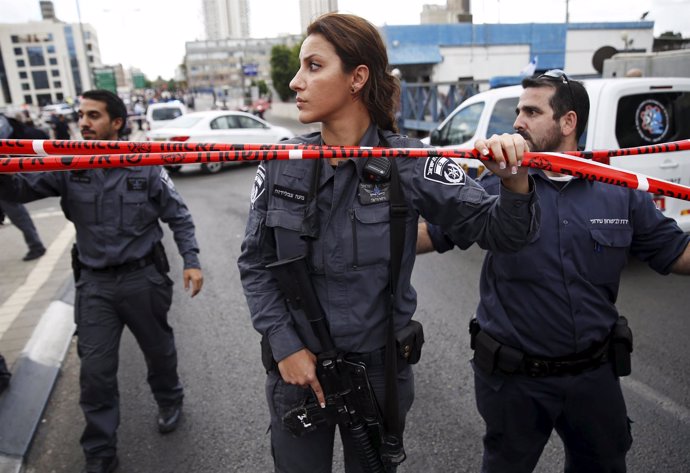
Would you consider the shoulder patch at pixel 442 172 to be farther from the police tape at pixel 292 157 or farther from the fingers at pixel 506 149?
the fingers at pixel 506 149

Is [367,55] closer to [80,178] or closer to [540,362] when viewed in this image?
[540,362]

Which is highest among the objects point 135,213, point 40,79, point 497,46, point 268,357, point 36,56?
point 36,56

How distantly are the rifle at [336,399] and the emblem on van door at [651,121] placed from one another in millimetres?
4434

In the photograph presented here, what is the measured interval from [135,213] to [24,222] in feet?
16.5

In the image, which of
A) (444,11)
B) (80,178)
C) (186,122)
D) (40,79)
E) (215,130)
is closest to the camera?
(80,178)

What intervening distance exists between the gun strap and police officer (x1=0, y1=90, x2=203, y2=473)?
67.2 inches

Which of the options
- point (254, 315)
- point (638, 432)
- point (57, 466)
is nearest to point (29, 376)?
point (57, 466)

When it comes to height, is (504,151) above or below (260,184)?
above

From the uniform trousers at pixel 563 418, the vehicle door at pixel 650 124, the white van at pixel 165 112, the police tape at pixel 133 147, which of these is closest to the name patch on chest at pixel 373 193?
the police tape at pixel 133 147

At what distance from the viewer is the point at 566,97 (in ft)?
6.90

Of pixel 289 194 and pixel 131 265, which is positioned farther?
pixel 131 265

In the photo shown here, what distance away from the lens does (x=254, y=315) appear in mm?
1775

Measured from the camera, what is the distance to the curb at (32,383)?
9.82 ft

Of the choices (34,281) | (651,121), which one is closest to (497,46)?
(651,121)
